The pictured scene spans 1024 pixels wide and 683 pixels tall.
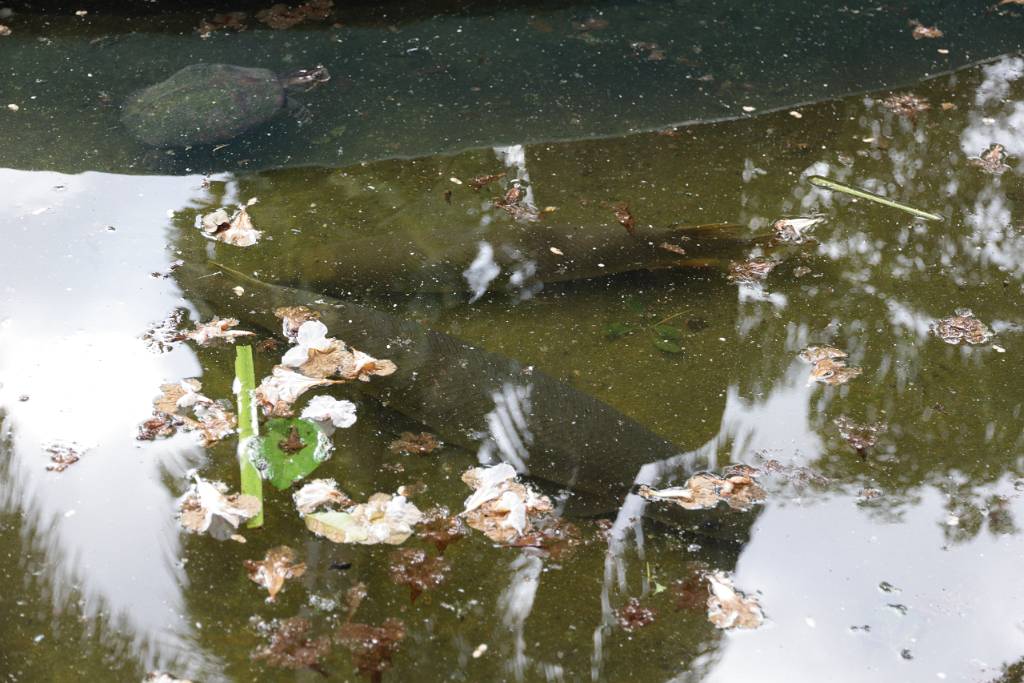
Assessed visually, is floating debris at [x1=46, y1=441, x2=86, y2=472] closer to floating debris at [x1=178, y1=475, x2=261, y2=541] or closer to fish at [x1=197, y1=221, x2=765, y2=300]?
floating debris at [x1=178, y1=475, x2=261, y2=541]

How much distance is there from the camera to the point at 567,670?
1.99 metres

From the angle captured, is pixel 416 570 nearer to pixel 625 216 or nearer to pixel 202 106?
pixel 625 216

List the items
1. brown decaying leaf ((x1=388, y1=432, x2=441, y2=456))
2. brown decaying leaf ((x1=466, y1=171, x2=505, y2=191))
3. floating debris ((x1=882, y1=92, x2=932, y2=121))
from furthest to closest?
floating debris ((x1=882, y1=92, x2=932, y2=121)), brown decaying leaf ((x1=466, y1=171, x2=505, y2=191)), brown decaying leaf ((x1=388, y1=432, x2=441, y2=456))

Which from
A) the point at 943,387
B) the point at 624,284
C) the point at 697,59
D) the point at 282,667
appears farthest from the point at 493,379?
the point at 697,59

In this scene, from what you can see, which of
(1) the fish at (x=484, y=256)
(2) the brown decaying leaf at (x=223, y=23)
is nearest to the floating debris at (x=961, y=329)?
(1) the fish at (x=484, y=256)

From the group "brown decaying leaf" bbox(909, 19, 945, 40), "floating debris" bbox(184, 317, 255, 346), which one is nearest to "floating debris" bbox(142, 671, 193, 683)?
"floating debris" bbox(184, 317, 255, 346)

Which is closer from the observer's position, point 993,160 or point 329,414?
point 329,414

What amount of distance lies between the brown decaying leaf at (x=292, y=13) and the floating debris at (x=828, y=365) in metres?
3.08

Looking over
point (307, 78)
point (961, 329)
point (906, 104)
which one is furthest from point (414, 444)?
point (906, 104)

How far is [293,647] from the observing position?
197cm

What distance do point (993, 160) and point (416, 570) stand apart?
300cm

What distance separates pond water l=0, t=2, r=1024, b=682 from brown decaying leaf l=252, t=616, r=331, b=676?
21mm

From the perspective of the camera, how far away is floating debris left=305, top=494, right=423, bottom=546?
2189 mm

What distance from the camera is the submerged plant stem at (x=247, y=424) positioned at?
2.25 meters
